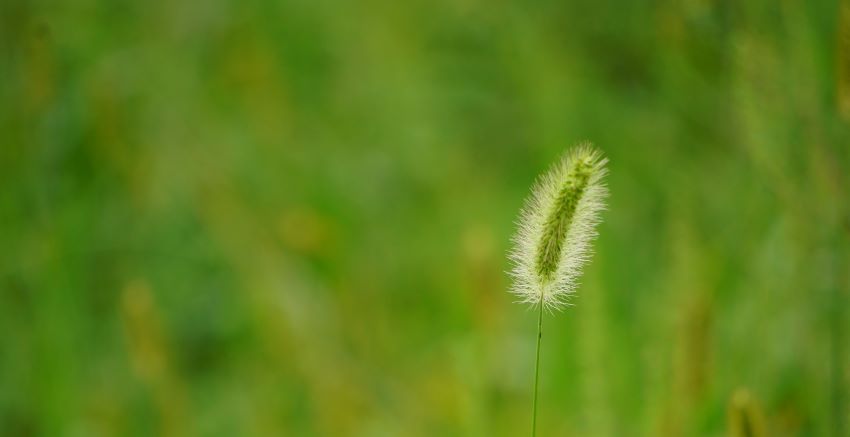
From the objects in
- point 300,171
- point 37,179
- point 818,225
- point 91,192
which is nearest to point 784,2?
point 818,225

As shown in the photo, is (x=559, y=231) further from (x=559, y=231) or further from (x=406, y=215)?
(x=406, y=215)

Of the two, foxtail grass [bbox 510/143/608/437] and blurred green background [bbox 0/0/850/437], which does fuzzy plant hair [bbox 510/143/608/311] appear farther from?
blurred green background [bbox 0/0/850/437]

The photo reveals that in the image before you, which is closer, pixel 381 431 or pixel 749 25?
pixel 749 25

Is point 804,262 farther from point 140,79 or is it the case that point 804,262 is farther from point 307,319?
point 140,79

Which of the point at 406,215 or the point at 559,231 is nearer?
the point at 559,231

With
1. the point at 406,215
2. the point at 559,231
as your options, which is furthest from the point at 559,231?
the point at 406,215

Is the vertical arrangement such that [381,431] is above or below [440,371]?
below

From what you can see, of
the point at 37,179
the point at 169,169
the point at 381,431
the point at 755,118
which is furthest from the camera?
the point at 169,169
